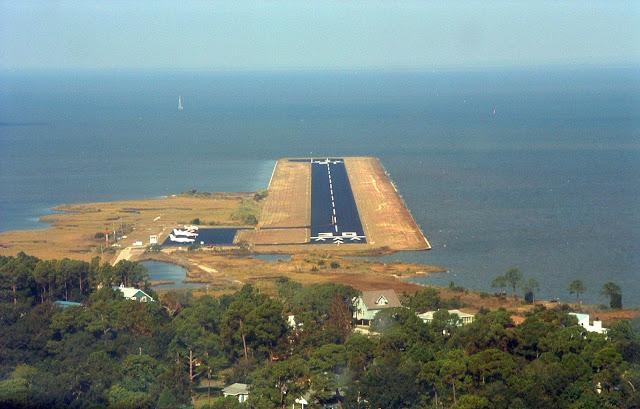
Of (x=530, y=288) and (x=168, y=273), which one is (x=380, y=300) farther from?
(x=168, y=273)

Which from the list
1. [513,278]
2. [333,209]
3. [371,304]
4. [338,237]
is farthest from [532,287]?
[333,209]

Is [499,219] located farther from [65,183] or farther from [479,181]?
[65,183]

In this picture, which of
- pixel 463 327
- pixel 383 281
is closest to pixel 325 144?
pixel 383 281

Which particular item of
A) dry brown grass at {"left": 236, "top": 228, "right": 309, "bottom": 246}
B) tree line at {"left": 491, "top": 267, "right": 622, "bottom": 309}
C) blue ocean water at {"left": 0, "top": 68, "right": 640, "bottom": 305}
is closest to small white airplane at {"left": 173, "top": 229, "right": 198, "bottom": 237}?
dry brown grass at {"left": 236, "top": 228, "right": 309, "bottom": 246}

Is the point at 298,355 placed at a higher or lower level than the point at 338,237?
lower

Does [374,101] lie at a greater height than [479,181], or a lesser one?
greater

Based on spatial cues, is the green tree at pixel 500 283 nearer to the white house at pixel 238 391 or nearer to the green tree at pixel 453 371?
the green tree at pixel 453 371

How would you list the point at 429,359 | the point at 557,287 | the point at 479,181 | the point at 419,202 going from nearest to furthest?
1. the point at 429,359
2. the point at 557,287
3. the point at 419,202
4. the point at 479,181
